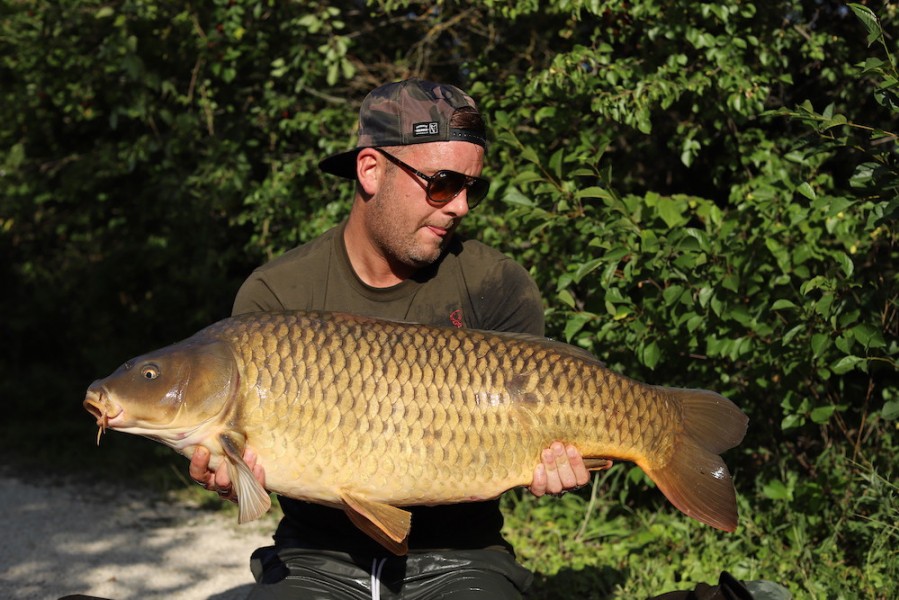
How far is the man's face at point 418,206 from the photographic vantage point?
2.14 metres

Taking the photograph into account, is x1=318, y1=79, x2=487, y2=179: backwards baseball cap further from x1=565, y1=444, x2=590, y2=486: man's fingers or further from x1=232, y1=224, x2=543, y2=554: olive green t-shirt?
x1=565, y1=444, x2=590, y2=486: man's fingers

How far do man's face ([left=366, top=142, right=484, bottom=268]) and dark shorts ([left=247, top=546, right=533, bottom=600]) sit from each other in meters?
0.63

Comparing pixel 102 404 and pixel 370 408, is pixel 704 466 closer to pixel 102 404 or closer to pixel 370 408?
pixel 370 408

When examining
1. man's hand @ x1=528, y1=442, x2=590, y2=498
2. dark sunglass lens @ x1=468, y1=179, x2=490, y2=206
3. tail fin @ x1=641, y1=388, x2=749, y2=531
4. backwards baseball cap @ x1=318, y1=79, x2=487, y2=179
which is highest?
backwards baseball cap @ x1=318, y1=79, x2=487, y2=179

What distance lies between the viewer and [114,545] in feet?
12.3

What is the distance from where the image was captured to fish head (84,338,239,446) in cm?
179

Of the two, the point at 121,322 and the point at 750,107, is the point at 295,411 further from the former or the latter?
the point at 121,322

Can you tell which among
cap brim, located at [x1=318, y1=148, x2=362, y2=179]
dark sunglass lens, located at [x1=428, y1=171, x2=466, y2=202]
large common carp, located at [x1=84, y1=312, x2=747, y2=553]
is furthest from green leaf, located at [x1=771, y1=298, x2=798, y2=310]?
cap brim, located at [x1=318, y1=148, x2=362, y2=179]

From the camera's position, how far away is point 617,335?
315cm

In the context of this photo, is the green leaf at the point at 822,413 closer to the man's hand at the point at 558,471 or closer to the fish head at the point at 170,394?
the man's hand at the point at 558,471

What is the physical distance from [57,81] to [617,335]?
133 inches

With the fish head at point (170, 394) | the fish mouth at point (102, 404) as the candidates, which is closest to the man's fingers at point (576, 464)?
the fish head at point (170, 394)

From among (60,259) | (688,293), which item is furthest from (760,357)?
(60,259)

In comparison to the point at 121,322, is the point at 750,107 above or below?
above
